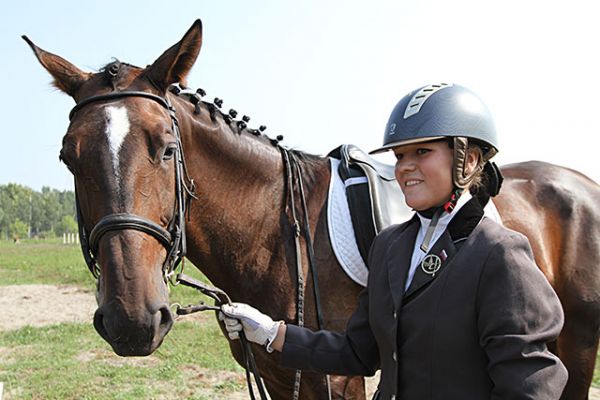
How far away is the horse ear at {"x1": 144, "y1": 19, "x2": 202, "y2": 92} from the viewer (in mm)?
2496

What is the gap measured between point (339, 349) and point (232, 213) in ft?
3.78

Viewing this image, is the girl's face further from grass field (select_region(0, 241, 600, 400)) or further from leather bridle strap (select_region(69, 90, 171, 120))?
grass field (select_region(0, 241, 600, 400))

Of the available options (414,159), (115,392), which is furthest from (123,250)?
(115,392)

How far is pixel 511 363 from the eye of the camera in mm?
1237

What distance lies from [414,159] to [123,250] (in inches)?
46.0

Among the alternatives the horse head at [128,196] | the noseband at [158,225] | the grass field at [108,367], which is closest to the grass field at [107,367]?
the grass field at [108,367]

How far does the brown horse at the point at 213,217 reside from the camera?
6.59 feet

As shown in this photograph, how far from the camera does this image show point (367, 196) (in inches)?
119

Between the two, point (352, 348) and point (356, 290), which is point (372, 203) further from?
point (352, 348)

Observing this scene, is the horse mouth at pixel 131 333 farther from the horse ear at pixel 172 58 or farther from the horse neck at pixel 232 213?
the horse ear at pixel 172 58

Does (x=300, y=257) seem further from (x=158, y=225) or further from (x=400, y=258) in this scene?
(x=400, y=258)

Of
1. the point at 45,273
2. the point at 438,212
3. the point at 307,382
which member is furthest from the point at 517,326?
the point at 45,273

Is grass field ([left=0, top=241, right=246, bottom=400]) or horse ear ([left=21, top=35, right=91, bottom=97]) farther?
grass field ([left=0, top=241, right=246, bottom=400])

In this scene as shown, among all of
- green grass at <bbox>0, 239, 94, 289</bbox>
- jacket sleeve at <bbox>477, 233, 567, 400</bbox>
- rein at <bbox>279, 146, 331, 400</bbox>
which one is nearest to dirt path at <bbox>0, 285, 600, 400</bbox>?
green grass at <bbox>0, 239, 94, 289</bbox>
